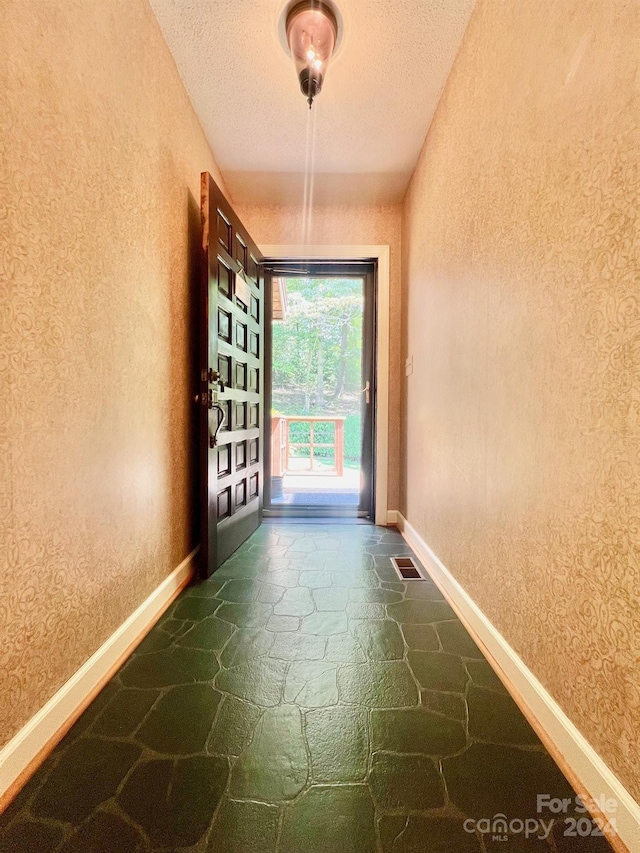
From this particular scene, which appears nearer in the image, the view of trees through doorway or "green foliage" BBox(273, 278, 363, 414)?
the view of trees through doorway

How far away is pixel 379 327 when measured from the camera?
2648 millimetres

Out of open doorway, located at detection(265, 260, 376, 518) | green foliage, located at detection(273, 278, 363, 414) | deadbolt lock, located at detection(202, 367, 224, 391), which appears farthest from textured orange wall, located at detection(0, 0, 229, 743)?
green foliage, located at detection(273, 278, 363, 414)

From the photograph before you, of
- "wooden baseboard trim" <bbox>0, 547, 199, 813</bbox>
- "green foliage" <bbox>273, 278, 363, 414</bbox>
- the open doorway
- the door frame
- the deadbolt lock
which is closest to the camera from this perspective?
"wooden baseboard trim" <bbox>0, 547, 199, 813</bbox>

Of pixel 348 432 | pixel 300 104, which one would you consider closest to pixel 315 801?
pixel 300 104

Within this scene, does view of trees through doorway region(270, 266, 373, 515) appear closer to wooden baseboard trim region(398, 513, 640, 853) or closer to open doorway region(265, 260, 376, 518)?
open doorway region(265, 260, 376, 518)

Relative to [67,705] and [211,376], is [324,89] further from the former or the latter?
[67,705]

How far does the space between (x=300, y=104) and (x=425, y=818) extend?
276 centimetres

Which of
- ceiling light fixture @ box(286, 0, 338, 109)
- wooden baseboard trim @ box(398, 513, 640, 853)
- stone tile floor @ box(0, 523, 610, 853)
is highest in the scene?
ceiling light fixture @ box(286, 0, 338, 109)

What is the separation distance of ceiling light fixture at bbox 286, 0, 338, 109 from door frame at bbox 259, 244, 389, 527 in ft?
3.84

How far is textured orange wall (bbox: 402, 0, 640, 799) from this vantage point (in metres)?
0.68

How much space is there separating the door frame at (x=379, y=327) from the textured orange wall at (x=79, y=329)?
3.91 ft

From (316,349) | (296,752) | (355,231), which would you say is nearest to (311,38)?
(355,231)

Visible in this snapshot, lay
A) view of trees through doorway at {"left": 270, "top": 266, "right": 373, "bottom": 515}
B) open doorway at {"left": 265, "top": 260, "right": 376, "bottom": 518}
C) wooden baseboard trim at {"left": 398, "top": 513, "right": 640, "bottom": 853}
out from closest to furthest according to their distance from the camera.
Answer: wooden baseboard trim at {"left": 398, "top": 513, "right": 640, "bottom": 853} → open doorway at {"left": 265, "top": 260, "right": 376, "bottom": 518} → view of trees through doorway at {"left": 270, "top": 266, "right": 373, "bottom": 515}

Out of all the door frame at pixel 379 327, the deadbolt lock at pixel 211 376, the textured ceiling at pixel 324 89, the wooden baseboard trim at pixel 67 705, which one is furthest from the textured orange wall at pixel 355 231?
the wooden baseboard trim at pixel 67 705
